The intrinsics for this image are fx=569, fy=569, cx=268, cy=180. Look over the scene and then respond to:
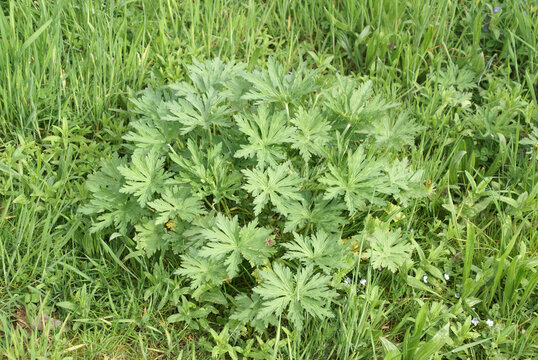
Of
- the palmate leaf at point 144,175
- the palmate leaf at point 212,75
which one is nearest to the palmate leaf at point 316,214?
the palmate leaf at point 144,175

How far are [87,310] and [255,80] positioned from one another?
1.28 m

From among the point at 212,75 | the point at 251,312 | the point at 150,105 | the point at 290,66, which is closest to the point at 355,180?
the point at 251,312

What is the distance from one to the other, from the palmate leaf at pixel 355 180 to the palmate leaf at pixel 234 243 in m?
0.36

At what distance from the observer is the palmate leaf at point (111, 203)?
8.54 feet

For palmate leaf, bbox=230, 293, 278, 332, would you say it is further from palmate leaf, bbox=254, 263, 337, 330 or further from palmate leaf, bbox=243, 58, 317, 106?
palmate leaf, bbox=243, 58, 317, 106

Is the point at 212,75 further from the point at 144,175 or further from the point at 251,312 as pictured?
the point at 251,312

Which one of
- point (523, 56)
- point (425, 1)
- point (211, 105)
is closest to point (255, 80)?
point (211, 105)

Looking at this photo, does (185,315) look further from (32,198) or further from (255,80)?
(255,80)

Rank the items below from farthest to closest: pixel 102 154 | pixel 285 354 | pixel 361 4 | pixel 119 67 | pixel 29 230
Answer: pixel 361 4 → pixel 119 67 → pixel 102 154 → pixel 29 230 → pixel 285 354

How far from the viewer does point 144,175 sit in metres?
2.62

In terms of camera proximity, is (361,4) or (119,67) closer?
(119,67)

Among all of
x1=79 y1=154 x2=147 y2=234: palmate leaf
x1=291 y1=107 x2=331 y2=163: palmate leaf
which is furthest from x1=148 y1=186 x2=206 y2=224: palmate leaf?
x1=291 y1=107 x2=331 y2=163: palmate leaf

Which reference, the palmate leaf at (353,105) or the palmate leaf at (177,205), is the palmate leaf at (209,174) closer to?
the palmate leaf at (177,205)

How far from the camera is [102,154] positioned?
3025 millimetres
